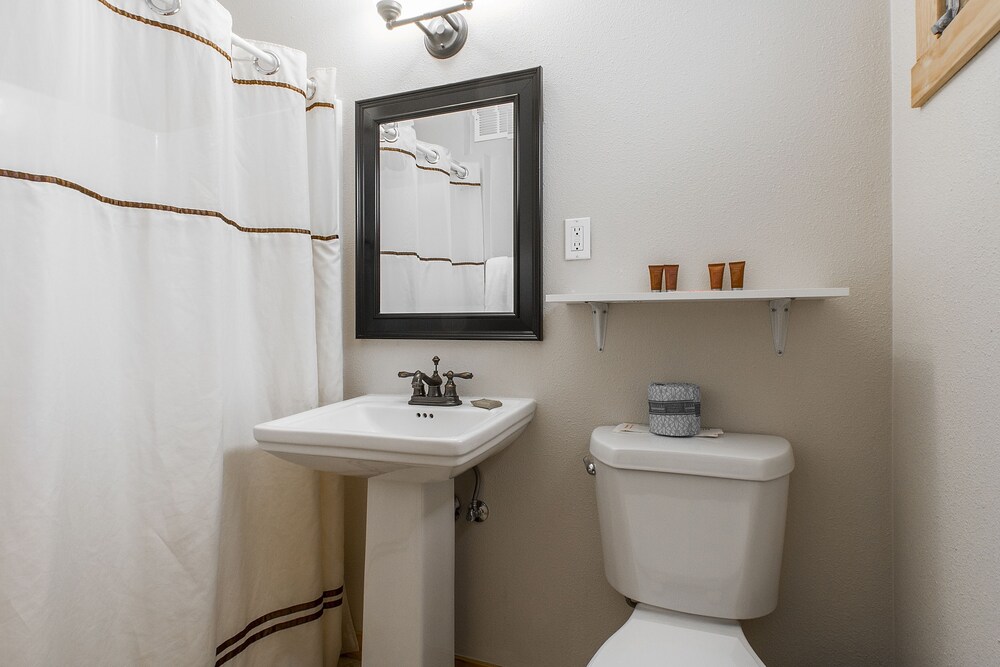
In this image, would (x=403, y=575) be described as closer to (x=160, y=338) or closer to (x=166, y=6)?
(x=160, y=338)

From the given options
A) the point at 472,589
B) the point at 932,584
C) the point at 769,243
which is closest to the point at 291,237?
the point at 472,589

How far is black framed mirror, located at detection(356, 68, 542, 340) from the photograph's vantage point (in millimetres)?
1503

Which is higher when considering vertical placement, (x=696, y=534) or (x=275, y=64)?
(x=275, y=64)

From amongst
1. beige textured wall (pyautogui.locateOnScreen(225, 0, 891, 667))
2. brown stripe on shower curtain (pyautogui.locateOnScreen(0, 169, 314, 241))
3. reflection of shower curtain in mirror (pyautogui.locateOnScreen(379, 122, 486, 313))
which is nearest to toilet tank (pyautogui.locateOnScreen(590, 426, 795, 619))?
beige textured wall (pyautogui.locateOnScreen(225, 0, 891, 667))

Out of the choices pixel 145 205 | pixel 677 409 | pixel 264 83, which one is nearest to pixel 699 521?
pixel 677 409

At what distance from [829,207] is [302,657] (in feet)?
6.11

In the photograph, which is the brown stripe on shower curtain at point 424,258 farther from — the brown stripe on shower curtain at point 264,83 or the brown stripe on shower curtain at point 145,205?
the brown stripe on shower curtain at point 264,83

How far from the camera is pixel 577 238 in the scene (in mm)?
1463

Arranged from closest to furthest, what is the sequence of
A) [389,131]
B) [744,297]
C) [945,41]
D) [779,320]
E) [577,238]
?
[945,41] → [744,297] → [779,320] → [577,238] → [389,131]

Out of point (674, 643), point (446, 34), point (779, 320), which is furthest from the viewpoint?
point (446, 34)

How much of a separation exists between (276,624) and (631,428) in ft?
3.72

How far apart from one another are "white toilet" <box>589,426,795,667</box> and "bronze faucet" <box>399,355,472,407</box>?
1.57 ft

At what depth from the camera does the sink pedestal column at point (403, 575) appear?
1280 mm

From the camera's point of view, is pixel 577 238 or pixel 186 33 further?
pixel 577 238
